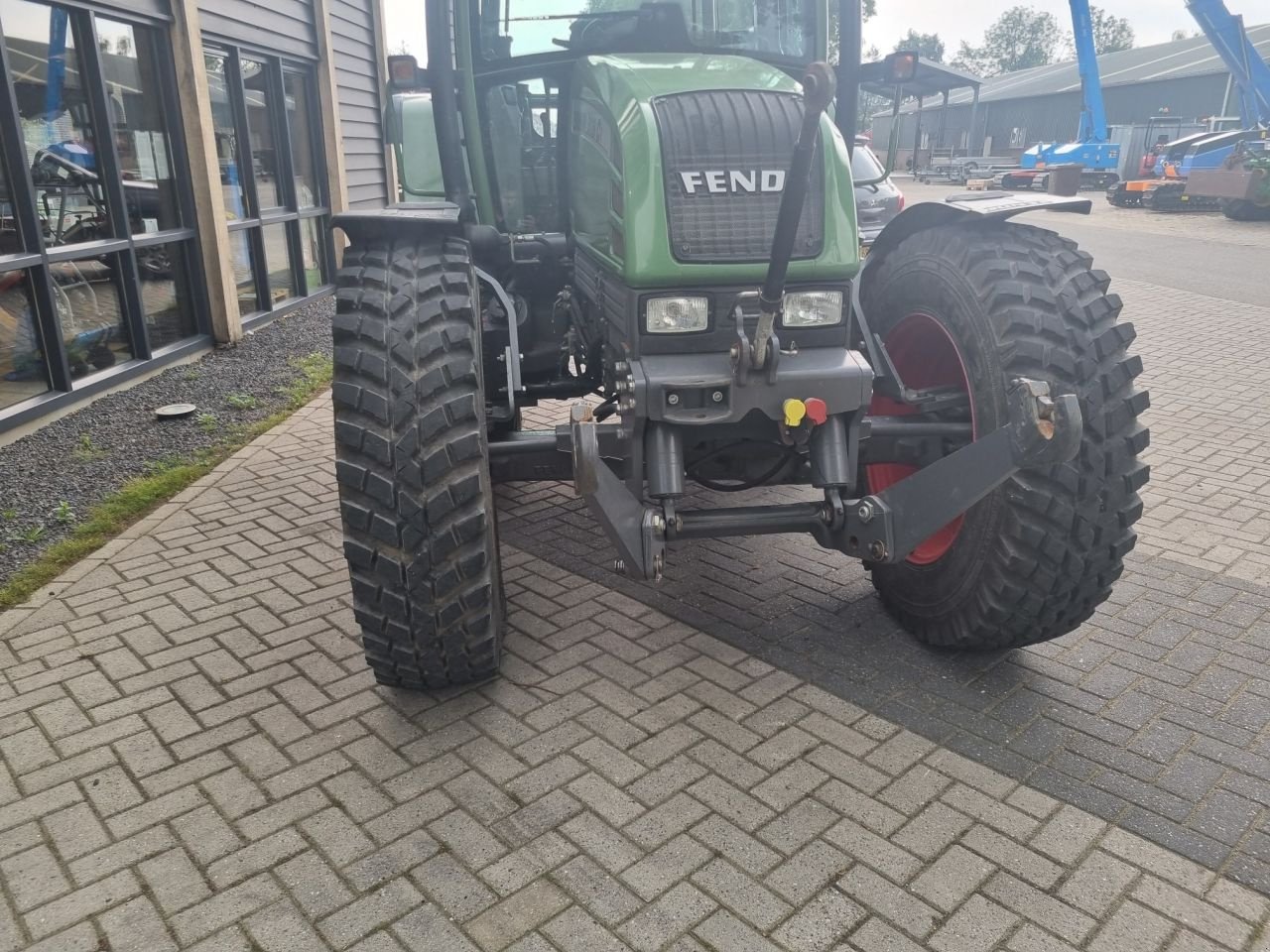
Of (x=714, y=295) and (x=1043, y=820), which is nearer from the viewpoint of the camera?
(x=1043, y=820)

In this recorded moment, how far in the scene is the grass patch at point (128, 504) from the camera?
3.92m

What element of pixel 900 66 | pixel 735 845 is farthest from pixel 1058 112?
pixel 735 845

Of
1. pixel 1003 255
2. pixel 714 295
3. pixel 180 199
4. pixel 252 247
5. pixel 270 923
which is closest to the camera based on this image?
pixel 270 923

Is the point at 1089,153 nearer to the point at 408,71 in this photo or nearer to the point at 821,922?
the point at 408,71

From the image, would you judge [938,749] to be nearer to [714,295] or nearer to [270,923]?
[714,295]

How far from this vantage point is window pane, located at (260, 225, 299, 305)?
9719 mm

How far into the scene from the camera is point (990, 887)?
2.33 meters

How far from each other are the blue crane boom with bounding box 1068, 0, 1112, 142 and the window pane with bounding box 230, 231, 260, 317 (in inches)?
815

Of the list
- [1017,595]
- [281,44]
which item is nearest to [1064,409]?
[1017,595]

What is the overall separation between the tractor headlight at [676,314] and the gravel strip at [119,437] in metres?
2.94

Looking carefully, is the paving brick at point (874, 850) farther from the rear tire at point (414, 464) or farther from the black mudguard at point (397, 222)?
the black mudguard at point (397, 222)

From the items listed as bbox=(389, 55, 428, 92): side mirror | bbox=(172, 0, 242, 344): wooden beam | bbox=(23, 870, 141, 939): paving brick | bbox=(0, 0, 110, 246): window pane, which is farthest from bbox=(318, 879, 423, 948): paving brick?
bbox=(172, 0, 242, 344): wooden beam

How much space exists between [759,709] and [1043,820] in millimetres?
871

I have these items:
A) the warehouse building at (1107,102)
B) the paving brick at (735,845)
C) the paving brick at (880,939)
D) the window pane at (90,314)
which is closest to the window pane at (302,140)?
the window pane at (90,314)
